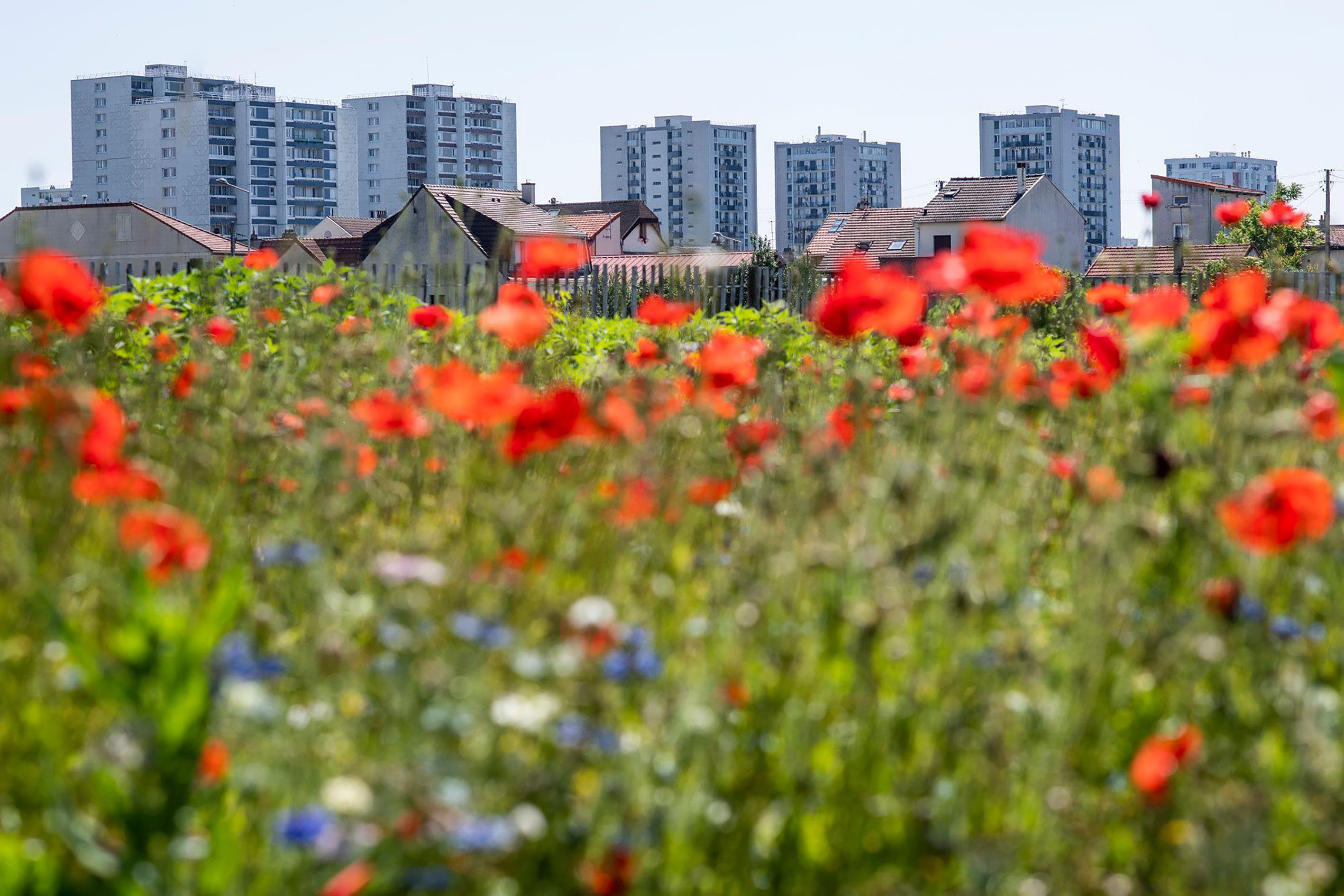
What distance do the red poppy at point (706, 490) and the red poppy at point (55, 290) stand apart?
1.14 meters

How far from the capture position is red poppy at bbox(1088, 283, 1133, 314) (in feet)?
14.9

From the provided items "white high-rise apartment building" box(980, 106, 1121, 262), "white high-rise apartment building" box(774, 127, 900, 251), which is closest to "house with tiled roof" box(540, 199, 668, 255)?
"white high-rise apartment building" box(774, 127, 900, 251)

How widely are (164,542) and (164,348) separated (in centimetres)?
298

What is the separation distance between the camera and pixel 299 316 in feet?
19.1

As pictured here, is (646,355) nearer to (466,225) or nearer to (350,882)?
(350,882)

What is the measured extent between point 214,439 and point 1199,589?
6.00 ft

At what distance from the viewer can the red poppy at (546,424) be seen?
2.39 metres

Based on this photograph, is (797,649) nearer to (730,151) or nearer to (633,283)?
(633,283)

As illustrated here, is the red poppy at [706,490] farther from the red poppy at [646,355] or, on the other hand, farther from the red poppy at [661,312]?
the red poppy at [661,312]

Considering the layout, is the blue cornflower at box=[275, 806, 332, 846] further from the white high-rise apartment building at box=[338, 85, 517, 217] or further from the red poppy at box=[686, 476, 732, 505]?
the white high-rise apartment building at box=[338, 85, 517, 217]

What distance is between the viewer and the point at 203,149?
146m

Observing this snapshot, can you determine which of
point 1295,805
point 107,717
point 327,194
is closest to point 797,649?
point 1295,805

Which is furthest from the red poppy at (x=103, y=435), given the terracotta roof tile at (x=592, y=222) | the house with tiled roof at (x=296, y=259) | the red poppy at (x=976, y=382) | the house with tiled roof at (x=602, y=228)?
the house with tiled roof at (x=602, y=228)

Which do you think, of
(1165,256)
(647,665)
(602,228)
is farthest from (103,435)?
(602,228)
